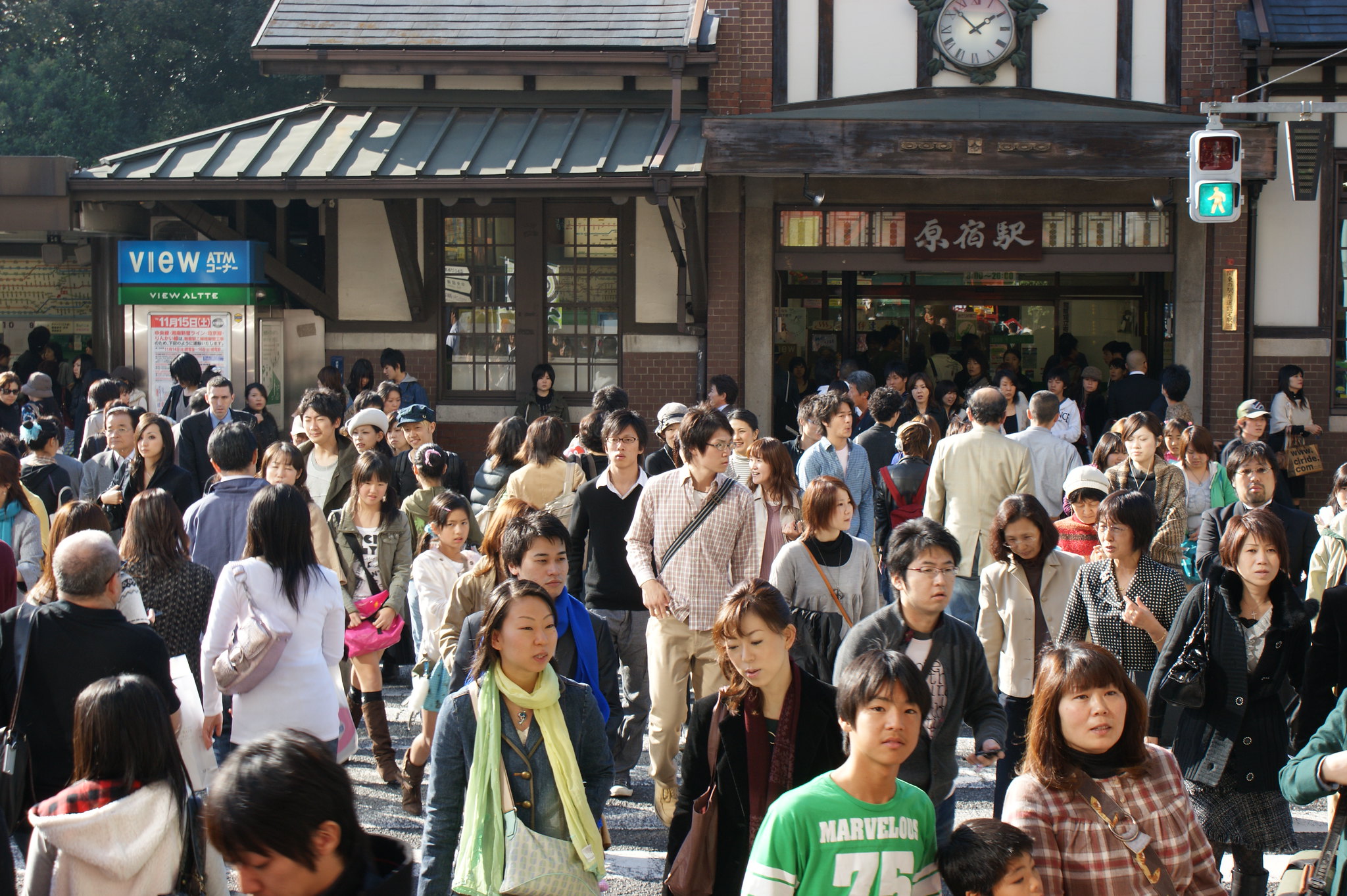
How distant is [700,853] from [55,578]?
2667 mm

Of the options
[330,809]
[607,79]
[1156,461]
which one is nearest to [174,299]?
[607,79]

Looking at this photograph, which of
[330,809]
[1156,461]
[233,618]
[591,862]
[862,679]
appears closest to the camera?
[330,809]

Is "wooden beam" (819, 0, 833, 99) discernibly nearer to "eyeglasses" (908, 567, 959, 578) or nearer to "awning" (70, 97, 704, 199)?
"awning" (70, 97, 704, 199)

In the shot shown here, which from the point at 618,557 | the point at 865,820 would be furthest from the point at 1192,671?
the point at 618,557

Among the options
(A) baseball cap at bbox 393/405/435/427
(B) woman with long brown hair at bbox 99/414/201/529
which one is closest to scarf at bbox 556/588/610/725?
(B) woman with long brown hair at bbox 99/414/201/529

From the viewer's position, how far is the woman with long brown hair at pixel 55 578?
16.5ft

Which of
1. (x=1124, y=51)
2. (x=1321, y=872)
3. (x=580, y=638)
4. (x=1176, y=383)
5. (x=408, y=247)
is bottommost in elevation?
(x=1321, y=872)

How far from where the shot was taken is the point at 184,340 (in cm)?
1305

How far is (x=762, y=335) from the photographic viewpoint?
13.8 metres

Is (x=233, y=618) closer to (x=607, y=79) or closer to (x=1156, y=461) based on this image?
(x=1156, y=461)

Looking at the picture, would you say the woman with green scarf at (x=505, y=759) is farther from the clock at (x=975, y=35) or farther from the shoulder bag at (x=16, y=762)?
the clock at (x=975, y=35)

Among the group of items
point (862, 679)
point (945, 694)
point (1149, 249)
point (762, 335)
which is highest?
point (1149, 249)

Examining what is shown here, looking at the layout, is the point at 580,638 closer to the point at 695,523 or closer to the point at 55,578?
the point at 695,523

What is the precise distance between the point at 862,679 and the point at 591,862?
1.03 meters
